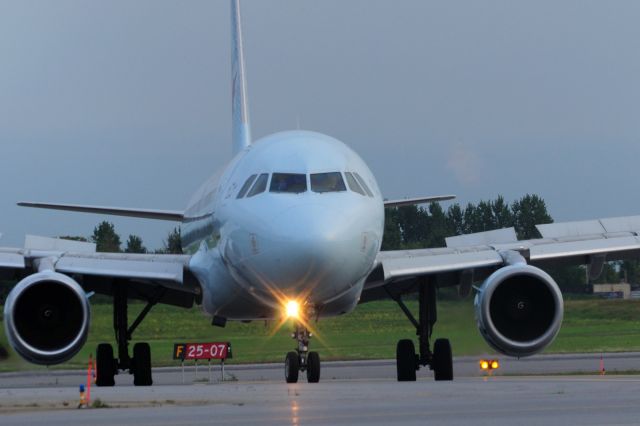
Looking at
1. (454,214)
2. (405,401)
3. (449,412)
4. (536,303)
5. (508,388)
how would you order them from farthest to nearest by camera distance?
1. (454,214)
2. (536,303)
3. (508,388)
4. (405,401)
5. (449,412)

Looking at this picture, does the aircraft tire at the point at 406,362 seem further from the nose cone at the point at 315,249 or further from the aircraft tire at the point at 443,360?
the nose cone at the point at 315,249

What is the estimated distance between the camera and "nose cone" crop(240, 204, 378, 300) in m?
21.1

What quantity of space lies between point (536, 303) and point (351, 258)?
15.2 feet

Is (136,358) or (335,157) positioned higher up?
(335,157)

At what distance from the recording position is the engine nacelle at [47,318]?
23953 mm

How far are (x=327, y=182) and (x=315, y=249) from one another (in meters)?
1.58

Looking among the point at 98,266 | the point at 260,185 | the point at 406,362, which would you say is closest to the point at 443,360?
the point at 406,362

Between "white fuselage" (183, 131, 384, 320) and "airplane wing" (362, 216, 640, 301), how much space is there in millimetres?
1294

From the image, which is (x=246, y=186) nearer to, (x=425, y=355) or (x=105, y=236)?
(x=425, y=355)

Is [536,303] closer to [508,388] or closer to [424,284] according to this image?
[424,284]

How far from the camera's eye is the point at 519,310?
2480 cm

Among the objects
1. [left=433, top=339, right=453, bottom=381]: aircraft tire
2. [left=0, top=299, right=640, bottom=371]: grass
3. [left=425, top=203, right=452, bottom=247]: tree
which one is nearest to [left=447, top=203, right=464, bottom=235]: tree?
[left=425, top=203, right=452, bottom=247]: tree

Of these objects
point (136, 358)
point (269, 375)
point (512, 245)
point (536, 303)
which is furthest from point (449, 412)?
point (269, 375)

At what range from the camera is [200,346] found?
35188 mm
